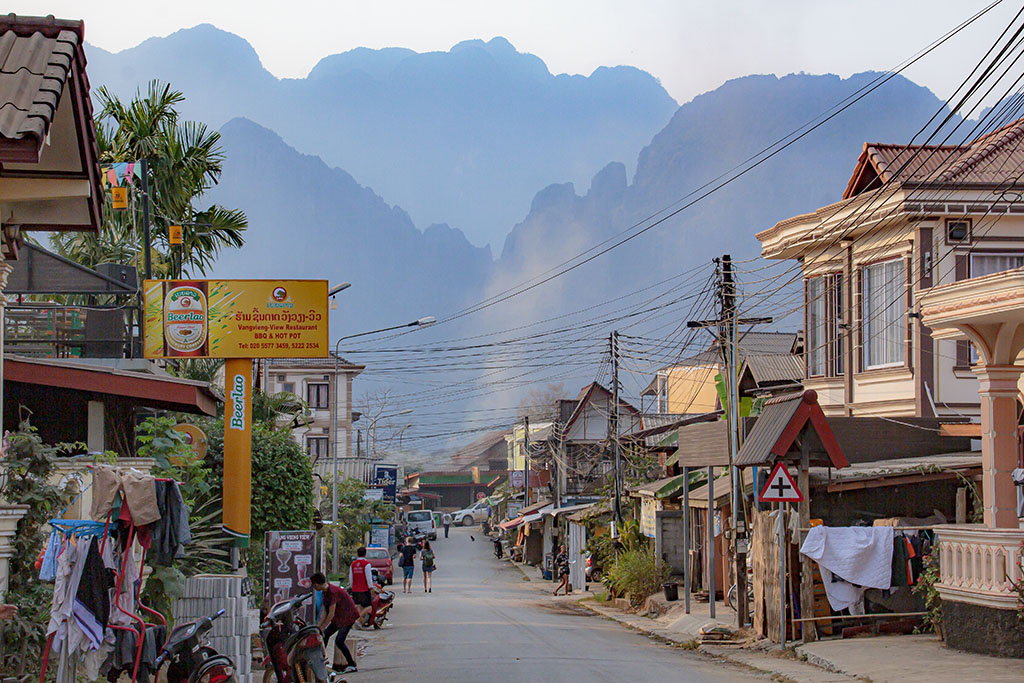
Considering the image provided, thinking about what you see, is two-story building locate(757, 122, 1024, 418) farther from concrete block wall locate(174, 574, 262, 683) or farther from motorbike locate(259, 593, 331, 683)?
concrete block wall locate(174, 574, 262, 683)

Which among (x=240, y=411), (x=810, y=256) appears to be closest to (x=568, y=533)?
(x=810, y=256)

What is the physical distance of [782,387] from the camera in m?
32.7

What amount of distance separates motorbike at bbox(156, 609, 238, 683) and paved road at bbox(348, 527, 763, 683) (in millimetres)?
4472

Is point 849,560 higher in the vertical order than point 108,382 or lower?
lower

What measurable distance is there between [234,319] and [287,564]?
5.05 metres

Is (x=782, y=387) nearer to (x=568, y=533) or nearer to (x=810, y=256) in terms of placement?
(x=810, y=256)

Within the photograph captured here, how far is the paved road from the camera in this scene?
49.6 ft

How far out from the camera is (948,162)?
2530 centimetres

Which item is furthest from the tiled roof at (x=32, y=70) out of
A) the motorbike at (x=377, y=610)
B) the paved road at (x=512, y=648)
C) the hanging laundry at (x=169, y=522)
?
the motorbike at (x=377, y=610)

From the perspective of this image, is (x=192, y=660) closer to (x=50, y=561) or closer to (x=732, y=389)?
(x=50, y=561)

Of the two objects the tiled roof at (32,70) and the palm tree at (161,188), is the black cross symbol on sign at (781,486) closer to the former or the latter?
the tiled roof at (32,70)

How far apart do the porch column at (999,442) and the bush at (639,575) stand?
51.0 ft

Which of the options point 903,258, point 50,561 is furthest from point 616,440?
point 50,561

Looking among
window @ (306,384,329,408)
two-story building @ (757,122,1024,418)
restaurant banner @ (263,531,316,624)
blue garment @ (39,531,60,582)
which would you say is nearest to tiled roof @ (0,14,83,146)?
blue garment @ (39,531,60,582)
